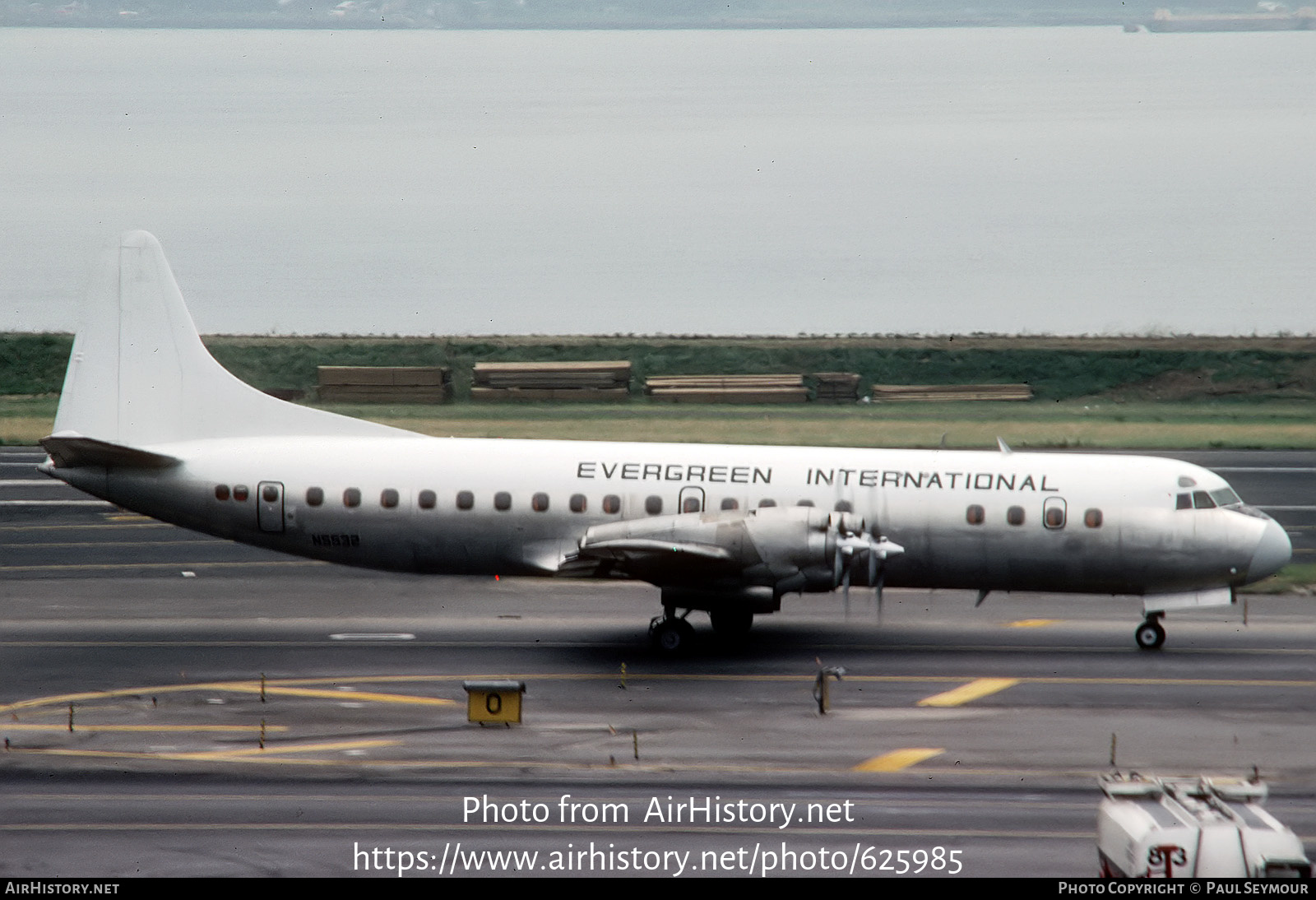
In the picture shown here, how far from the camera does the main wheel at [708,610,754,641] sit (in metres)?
32.2

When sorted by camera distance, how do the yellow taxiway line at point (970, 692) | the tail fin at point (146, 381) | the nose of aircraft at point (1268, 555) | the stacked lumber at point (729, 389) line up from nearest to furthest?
the yellow taxiway line at point (970, 692) → the nose of aircraft at point (1268, 555) → the tail fin at point (146, 381) → the stacked lumber at point (729, 389)

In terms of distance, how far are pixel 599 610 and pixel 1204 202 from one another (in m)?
180

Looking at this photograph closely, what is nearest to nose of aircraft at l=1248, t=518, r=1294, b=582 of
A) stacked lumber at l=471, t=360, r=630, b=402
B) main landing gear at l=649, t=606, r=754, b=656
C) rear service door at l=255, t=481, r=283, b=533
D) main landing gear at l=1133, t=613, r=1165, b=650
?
main landing gear at l=1133, t=613, r=1165, b=650

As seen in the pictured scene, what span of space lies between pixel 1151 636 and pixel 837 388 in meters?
35.0

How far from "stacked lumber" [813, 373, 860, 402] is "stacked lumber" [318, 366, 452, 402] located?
657 inches

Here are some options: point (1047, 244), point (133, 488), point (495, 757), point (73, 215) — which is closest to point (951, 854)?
point (495, 757)

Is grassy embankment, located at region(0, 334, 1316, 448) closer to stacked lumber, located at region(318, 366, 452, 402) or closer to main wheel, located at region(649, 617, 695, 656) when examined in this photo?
stacked lumber, located at region(318, 366, 452, 402)

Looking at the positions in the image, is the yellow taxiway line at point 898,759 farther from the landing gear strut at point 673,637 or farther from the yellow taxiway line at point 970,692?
the landing gear strut at point 673,637

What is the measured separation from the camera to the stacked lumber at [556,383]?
218 ft

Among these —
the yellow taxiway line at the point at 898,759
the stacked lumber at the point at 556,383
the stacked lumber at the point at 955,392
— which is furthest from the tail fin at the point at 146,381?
the stacked lumber at the point at 955,392

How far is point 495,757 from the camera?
25.0 m

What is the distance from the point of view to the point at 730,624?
3241 centimetres

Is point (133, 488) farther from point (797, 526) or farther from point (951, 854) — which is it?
point (951, 854)

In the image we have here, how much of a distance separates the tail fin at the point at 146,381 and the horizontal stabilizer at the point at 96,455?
3.61 feet
